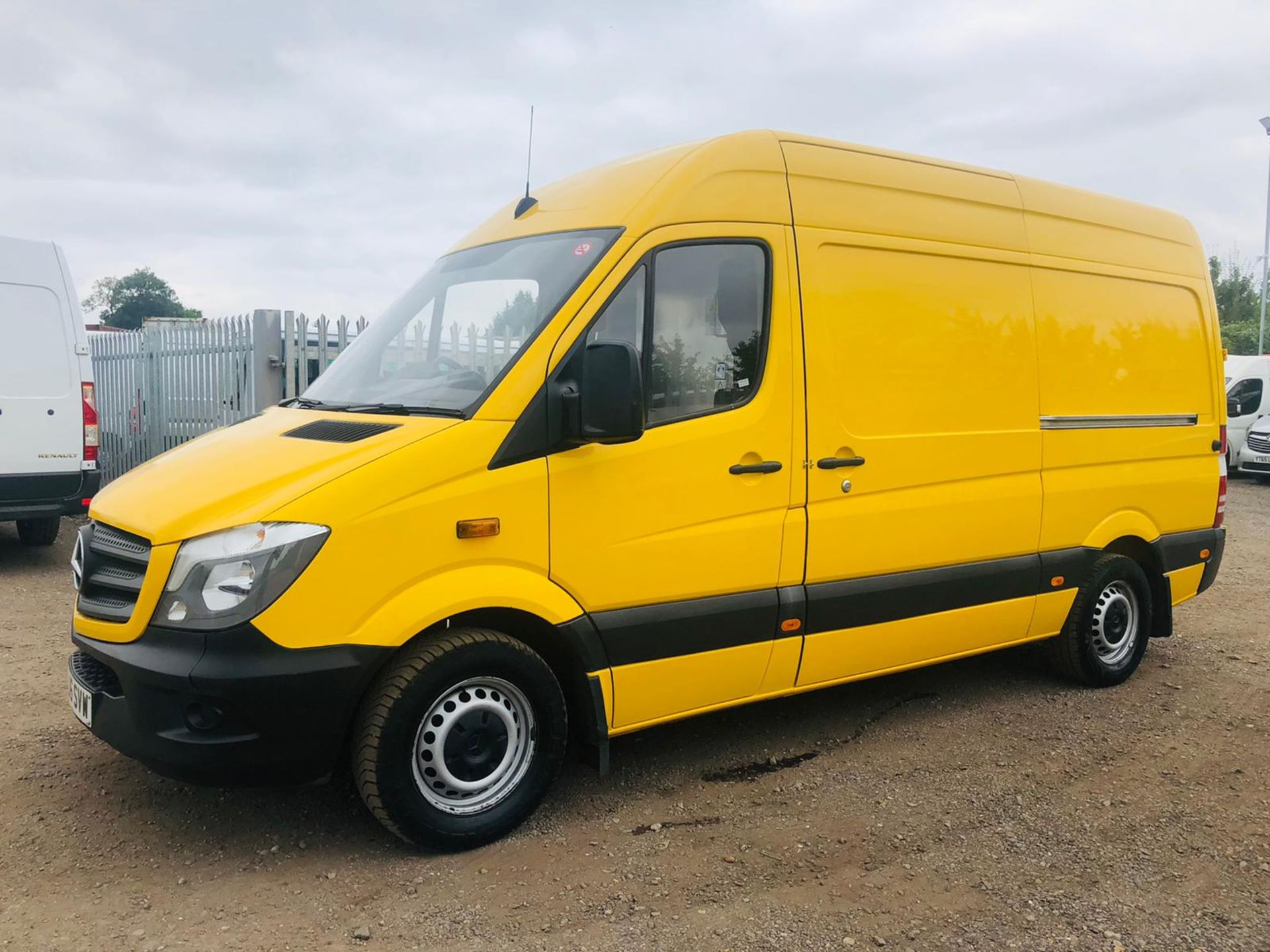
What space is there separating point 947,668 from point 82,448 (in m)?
6.71

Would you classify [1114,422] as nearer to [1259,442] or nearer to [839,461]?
[839,461]

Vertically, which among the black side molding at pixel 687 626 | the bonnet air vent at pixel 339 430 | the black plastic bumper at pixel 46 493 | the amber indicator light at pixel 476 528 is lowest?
the black side molding at pixel 687 626

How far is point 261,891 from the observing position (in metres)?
3.38

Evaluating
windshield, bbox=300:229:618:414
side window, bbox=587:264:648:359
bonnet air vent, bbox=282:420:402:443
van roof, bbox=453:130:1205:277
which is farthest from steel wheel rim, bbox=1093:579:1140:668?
bonnet air vent, bbox=282:420:402:443

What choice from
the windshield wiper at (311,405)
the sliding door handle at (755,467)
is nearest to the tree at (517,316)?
the windshield wiper at (311,405)

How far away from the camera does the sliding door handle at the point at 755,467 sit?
13.4 feet

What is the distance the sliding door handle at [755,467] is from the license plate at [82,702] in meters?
2.43

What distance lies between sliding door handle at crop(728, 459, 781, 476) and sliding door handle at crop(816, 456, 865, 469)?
→ 238 millimetres

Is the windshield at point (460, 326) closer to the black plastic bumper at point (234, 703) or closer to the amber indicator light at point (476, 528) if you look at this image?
the amber indicator light at point (476, 528)

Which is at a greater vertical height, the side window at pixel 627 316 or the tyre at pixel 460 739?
the side window at pixel 627 316

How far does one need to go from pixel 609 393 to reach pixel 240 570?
4.29 feet

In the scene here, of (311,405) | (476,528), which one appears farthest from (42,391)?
(476,528)

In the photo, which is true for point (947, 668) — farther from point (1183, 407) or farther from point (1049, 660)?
point (1183, 407)

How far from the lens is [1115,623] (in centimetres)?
580
